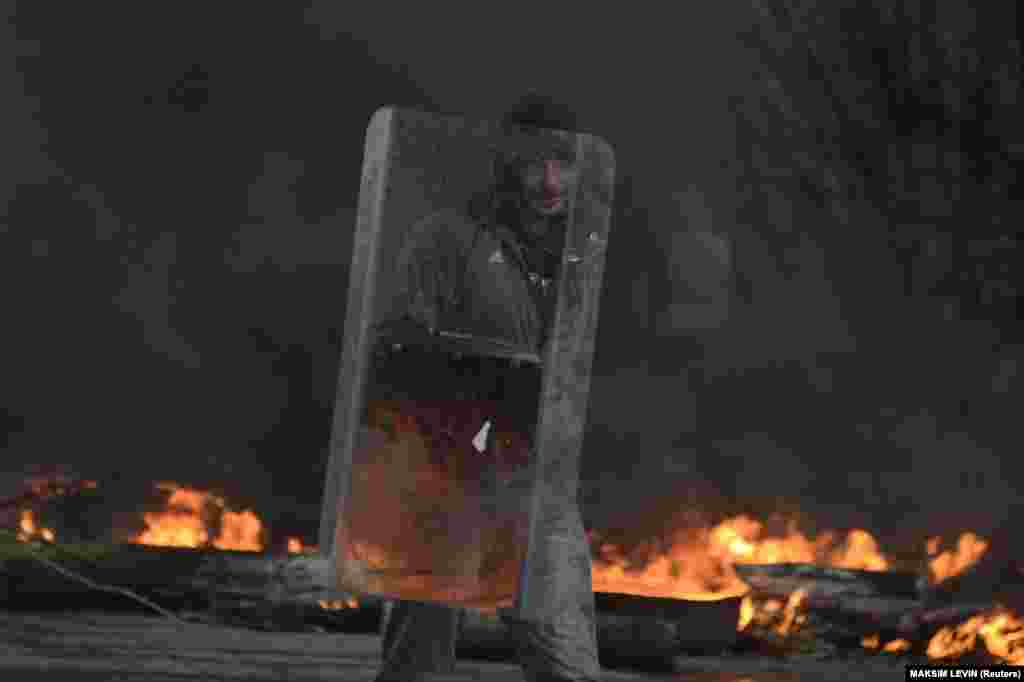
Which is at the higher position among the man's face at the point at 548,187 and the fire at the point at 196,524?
the man's face at the point at 548,187

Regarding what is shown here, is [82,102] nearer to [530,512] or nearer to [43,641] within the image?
[43,641]

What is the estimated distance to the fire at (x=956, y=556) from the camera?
10.4 m

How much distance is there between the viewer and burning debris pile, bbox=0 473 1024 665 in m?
8.91

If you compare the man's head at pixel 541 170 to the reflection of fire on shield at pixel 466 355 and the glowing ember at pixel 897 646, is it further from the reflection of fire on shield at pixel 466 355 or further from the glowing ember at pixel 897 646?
the glowing ember at pixel 897 646

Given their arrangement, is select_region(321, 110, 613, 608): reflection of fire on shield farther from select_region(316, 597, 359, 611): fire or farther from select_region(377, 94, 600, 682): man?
select_region(316, 597, 359, 611): fire

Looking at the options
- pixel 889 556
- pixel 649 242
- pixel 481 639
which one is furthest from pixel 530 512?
pixel 649 242

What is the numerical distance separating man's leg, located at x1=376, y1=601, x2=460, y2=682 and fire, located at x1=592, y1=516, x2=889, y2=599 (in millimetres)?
3963

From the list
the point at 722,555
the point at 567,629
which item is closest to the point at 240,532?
the point at 722,555

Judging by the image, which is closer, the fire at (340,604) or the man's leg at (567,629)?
the man's leg at (567,629)

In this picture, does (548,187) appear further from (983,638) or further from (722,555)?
(722,555)

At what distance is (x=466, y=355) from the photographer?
5223 mm

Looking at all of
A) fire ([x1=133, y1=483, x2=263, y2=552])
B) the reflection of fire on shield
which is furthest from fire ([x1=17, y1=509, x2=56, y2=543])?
the reflection of fire on shield

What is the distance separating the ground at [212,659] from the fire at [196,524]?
137 cm

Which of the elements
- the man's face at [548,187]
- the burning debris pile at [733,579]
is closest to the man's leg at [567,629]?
the man's face at [548,187]
